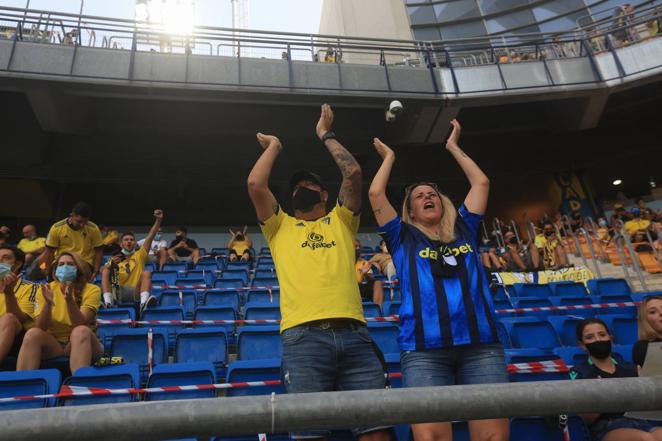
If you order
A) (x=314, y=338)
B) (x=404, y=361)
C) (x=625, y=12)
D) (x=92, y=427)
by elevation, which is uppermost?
(x=625, y=12)

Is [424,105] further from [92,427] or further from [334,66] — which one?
[92,427]

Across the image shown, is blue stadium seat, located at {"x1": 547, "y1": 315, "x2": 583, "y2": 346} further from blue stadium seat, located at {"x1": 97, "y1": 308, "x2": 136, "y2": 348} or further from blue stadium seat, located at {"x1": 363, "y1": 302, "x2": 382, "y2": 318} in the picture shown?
blue stadium seat, located at {"x1": 97, "y1": 308, "x2": 136, "y2": 348}

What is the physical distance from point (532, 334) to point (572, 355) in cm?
87

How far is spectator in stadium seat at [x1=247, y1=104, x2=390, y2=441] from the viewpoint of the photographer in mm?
1705

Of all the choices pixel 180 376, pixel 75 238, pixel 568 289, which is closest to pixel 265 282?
pixel 75 238

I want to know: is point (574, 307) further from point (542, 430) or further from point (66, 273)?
point (66, 273)

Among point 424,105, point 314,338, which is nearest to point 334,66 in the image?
point 424,105

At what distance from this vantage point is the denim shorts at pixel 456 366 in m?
1.66

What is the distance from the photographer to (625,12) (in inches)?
479

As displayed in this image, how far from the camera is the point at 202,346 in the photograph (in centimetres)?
377

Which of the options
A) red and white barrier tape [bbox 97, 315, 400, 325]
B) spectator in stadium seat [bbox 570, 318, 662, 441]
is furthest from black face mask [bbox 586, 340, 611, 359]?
red and white barrier tape [bbox 97, 315, 400, 325]

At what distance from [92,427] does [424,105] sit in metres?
11.9

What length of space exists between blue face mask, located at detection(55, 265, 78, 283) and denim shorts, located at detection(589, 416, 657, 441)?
12.9 feet

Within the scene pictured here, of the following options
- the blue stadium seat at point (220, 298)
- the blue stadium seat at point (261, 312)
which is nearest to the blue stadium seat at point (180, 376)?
the blue stadium seat at point (261, 312)
